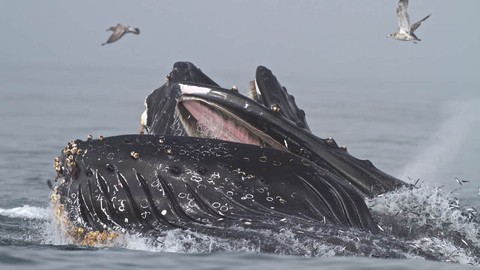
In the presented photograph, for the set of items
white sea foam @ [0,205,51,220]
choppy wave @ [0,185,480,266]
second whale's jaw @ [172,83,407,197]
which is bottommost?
choppy wave @ [0,185,480,266]

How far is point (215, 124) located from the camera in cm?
1247

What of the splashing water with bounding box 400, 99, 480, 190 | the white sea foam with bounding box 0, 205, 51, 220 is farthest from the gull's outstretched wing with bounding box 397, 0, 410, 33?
the white sea foam with bounding box 0, 205, 51, 220

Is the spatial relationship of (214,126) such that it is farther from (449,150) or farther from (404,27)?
(449,150)

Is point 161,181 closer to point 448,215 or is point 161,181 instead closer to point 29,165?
point 448,215

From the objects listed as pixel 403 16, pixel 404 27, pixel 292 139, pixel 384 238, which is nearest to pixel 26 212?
pixel 292 139

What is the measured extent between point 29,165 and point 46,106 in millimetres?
18100

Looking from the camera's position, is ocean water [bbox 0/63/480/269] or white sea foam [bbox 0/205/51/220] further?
white sea foam [bbox 0/205/51/220]

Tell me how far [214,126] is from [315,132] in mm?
19353

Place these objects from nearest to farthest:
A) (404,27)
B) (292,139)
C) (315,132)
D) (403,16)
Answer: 1. (292,139)
2. (403,16)
3. (404,27)
4. (315,132)

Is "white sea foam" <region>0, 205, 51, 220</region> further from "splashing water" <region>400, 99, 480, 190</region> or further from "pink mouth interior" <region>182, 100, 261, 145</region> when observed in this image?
"splashing water" <region>400, 99, 480, 190</region>

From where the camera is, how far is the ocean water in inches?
399

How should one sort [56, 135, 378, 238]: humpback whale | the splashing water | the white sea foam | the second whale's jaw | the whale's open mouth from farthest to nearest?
1. the splashing water
2. the white sea foam
3. the whale's open mouth
4. the second whale's jaw
5. [56, 135, 378, 238]: humpback whale

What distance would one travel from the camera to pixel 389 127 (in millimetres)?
34344

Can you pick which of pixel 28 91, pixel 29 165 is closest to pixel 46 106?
pixel 28 91
